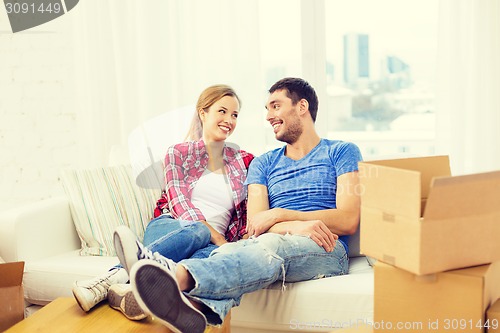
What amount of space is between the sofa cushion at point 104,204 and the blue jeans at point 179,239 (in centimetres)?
22

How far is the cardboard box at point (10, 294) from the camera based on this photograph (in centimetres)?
174

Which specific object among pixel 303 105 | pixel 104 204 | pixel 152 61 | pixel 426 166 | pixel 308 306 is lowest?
pixel 308 306

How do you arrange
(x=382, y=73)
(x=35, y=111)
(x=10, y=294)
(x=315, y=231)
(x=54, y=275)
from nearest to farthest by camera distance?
(x=10, y=294)
(x=315, y=231)
(x=54, y=275)
(x=382, y=73)
(x=35, y=111)

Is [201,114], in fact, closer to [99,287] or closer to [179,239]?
[179,239]

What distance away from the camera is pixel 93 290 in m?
1.79

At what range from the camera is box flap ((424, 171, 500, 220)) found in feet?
4.26

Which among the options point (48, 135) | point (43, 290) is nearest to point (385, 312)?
point (43, 290)

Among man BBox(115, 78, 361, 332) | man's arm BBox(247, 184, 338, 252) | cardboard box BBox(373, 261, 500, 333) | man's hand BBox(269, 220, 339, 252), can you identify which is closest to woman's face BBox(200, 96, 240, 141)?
man BBox(115, 78, 361, 332)

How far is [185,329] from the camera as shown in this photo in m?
1.56

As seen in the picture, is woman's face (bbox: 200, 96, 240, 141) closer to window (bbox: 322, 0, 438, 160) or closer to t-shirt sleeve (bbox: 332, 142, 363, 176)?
t-shirt sleeve (bbox: 332, 142, 363, 176)

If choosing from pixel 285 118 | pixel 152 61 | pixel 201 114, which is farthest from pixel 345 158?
pixel 152 61

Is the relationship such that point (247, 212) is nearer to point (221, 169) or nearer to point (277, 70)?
point (221, 169)

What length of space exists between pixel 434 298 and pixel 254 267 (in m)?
Answer: 0.58

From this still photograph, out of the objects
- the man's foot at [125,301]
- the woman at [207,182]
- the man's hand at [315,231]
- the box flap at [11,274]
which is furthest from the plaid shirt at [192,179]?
the box flap at [11,274]
